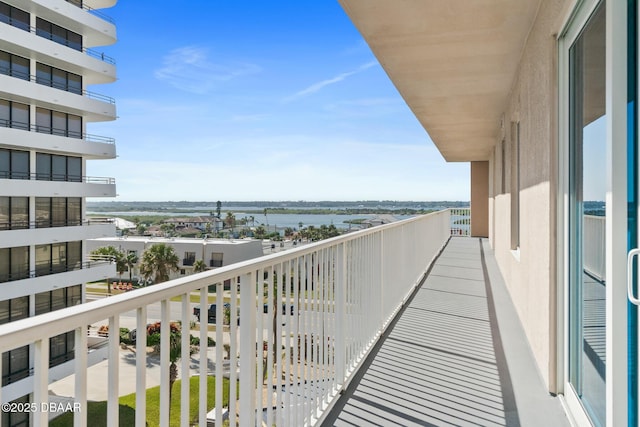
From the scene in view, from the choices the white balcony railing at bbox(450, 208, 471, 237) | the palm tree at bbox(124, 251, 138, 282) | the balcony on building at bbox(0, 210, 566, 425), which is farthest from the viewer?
the palm tree at bbox(124, 251, 138, 282)

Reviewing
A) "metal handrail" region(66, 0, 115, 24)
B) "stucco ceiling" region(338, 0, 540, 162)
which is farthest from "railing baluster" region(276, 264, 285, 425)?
"metal handrail" region(66, 0, 115, 24)

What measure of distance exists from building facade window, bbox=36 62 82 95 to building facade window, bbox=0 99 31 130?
1506mm

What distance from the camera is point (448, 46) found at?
4.02 meters

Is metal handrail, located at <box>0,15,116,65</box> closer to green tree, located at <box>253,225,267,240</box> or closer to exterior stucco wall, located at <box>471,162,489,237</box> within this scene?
green tree, located at <box>253,225,267,240</box>

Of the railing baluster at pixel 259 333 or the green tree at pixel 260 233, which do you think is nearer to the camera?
the railing baluster at pixel 259 333

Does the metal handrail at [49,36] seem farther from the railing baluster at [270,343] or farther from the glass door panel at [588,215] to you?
the glass door panel at [588,215]

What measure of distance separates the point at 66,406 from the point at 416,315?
12.1 feet

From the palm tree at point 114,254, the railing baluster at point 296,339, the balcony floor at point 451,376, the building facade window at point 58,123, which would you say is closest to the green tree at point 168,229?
the palm tree at point 114,254

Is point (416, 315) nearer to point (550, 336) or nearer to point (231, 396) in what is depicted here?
point (550, 336)

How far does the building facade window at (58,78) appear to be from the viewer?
19516 mm

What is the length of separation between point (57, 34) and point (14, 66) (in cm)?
292

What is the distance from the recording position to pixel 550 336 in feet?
7.77

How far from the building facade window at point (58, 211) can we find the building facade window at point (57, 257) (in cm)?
109

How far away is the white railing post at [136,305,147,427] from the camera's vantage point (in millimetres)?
969
